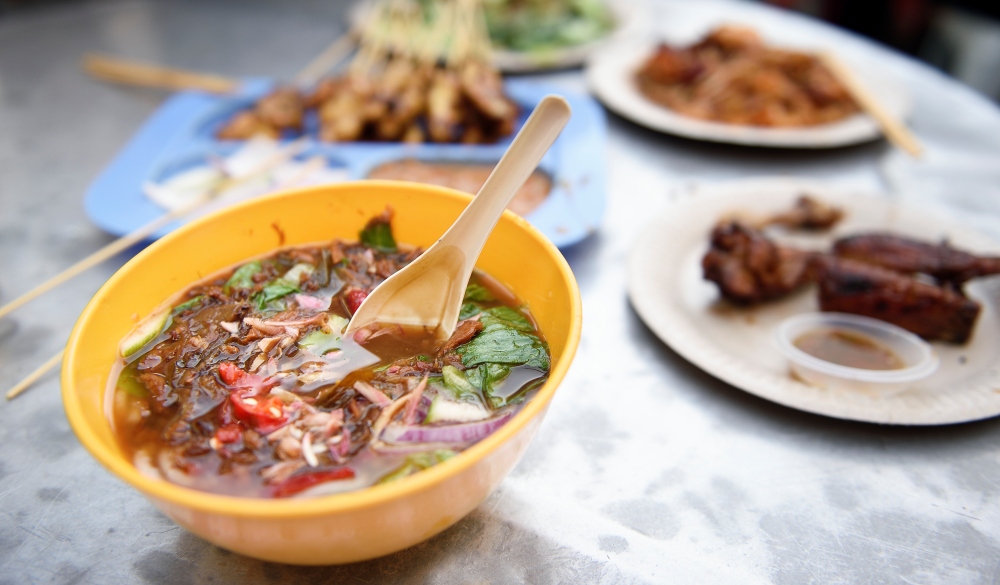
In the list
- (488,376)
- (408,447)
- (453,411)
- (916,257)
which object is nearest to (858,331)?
(916,257)

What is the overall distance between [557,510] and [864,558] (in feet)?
2.40

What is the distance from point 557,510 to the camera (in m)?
1.64

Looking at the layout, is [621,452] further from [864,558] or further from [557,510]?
[864,558]

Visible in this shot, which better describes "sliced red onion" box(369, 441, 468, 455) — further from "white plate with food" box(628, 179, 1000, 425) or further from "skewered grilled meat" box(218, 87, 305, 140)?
"skewered grilled meat" box(218, 87, 305, 140)

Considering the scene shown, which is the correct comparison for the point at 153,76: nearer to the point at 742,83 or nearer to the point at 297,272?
the point at 297,272

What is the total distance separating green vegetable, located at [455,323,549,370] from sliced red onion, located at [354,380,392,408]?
0.22 meters

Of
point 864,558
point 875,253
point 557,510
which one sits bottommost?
point 557,510

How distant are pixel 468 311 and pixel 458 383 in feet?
0.96

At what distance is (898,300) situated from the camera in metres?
2.19

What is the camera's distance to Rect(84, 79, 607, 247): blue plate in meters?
2.62

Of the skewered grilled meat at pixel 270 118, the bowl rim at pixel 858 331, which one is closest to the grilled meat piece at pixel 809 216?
the bowl rim at pixel 858 331

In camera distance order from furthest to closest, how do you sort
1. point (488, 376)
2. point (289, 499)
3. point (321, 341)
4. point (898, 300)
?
point (898, 300), point (321, 341), point (488, 376), point (289, 499)

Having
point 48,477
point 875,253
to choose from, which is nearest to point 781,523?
point 875,253

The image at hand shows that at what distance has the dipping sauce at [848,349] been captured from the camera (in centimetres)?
211
